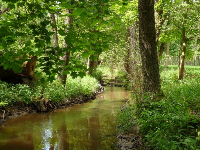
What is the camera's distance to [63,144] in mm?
6133

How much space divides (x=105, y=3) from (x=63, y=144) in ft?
14.8

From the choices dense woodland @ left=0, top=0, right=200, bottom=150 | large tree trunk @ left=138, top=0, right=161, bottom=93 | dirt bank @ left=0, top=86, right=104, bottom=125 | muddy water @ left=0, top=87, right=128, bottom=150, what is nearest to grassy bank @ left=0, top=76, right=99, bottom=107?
dense woodland @ left=0, top=0, right=200, bottom=150

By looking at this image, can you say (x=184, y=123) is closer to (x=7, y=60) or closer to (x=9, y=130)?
(x=7, y=60)

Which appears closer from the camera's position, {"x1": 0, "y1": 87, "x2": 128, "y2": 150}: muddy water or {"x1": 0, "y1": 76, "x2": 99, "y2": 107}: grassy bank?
{"x1": 0, "y1": 87, "x2": 128, "y2": 150}: muddy water

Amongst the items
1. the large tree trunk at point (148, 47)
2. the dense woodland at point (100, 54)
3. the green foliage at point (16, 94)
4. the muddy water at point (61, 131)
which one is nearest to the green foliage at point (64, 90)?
the dense woodland at point (100, 54)

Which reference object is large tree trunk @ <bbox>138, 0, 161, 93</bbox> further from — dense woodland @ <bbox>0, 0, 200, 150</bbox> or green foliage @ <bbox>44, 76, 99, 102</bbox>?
green foliage @ <bbox>44, 76, 99, 102</bbox>

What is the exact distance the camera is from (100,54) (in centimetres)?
418

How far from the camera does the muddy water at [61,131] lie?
6059 mm

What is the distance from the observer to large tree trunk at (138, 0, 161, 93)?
585cm

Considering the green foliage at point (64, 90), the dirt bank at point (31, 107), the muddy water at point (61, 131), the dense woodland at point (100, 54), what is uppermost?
the dense woodland at point (100, 54)

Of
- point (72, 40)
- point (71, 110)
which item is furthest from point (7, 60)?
point (71, 110)

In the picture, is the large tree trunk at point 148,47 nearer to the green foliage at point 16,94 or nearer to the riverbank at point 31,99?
the riverbank at point 31,99

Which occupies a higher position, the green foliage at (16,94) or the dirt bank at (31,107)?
the green foliage at (16,94)

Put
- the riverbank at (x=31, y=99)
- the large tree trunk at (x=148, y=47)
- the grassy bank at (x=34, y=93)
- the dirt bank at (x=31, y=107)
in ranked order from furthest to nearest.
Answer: the grassy bank at (x=34, y=93)
the riverbank at (x=31, y=99)
the dirt bank at (x=31, y=107)
the large tree trunk at (x=148, y=47)
